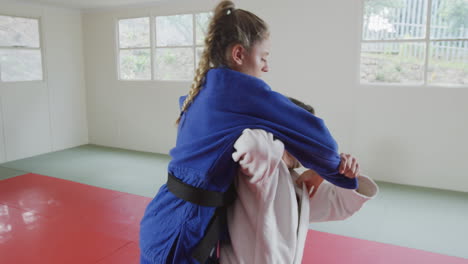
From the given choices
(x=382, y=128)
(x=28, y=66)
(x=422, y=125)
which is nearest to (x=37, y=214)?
(x=28, y=66)

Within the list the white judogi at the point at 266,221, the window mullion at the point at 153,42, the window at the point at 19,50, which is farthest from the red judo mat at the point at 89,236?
the window mullion at the point at 153,42

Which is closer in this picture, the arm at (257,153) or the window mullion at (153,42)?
the arm at (257,153)

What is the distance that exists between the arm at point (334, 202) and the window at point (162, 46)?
17.2 ft

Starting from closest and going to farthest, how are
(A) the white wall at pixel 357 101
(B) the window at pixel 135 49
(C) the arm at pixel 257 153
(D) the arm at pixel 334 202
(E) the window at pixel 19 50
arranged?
(C) the arm at pixel 257 153, (D) the arm at pixel 334 202, (A) the white wall at pixel 357 101, (E) the window at pixel 19 50, (B) the window at pixel 135 49

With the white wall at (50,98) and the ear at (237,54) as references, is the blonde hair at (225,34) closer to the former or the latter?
the ear at (237,54)

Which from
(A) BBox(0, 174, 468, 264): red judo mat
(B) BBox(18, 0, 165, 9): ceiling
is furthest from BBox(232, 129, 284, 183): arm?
(B) BBox(18, 0, 165, 9): ceiling

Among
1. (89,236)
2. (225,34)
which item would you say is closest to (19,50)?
(89,236)

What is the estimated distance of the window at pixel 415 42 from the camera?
4.61m

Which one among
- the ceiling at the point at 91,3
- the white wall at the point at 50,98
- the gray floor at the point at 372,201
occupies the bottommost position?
the gray floor at the point at 372,201

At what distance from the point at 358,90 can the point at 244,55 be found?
173 inches

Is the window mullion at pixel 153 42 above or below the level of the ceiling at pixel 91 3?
below

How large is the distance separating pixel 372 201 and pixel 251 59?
376 centimetres

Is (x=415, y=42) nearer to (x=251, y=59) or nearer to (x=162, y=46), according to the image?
(x=162, y=46)

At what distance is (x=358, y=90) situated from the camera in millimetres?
5090
